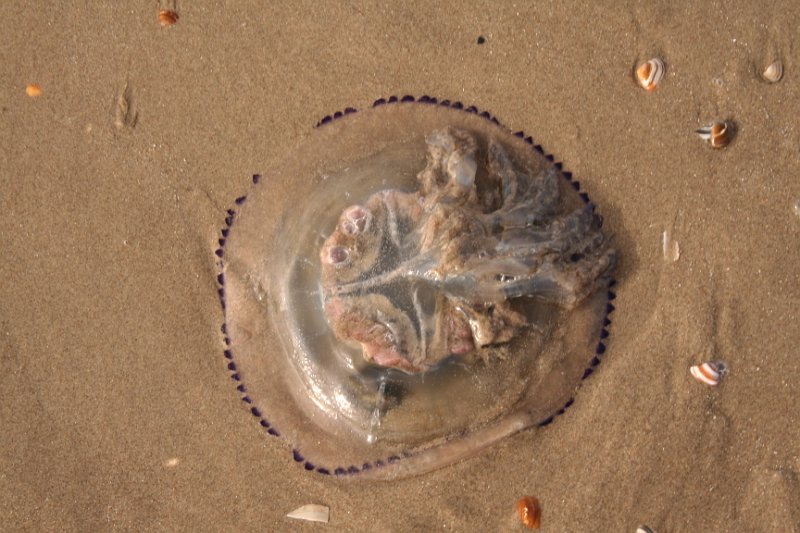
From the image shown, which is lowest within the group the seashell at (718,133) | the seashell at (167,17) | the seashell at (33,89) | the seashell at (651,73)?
the seashell at (718,133)

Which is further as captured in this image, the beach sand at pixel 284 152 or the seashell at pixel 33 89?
the seashell at pixel 33 89

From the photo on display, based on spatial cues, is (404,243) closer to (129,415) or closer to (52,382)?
(129,415)

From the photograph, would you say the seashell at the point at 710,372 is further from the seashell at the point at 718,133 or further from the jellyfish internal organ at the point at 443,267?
the seashell at the point at 718,133

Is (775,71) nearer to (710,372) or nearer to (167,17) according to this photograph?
(710,372)

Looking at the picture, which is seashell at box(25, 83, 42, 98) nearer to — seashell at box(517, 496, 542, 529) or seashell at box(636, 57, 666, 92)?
seashell at box(636, 57, 666, 92)

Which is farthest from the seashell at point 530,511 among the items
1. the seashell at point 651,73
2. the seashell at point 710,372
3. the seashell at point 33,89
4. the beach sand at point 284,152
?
the seashell at point 33,89

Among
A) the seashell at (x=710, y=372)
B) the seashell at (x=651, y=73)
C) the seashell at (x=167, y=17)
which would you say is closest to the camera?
the seashell at (x=710, y=372)

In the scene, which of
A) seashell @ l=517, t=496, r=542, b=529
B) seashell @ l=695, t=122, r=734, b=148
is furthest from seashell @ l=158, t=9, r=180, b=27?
seashell @ l=517, t=496, r=542, b=529
